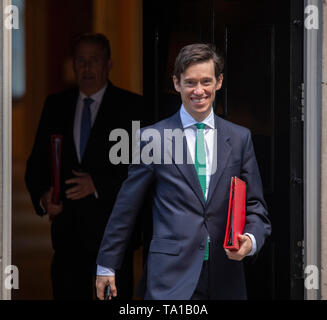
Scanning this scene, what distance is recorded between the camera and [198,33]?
4777mm

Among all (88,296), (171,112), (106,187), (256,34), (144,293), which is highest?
(256,34)

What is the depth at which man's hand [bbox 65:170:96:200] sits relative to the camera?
18.2 ft

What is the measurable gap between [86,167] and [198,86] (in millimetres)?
2296

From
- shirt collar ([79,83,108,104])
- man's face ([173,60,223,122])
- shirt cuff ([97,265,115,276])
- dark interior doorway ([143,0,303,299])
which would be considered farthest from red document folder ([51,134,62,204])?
man's face ([173,60,223,122])

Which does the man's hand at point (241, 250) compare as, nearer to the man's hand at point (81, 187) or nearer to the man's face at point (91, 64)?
the man's hand at point (81, 187)

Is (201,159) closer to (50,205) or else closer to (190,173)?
(190,173)

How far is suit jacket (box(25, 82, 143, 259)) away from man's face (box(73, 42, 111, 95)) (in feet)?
0.50

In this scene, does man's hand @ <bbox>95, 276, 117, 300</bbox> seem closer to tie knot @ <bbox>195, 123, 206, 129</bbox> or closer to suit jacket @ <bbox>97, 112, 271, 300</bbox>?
suit jacket @ <bbox>97, 112, 271, 300</bbox>

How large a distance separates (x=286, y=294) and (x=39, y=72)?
4.82m

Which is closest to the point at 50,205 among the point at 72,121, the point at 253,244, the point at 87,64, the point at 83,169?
the point at 83,169

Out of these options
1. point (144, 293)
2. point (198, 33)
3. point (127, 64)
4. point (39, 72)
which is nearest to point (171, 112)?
point (198, 33)

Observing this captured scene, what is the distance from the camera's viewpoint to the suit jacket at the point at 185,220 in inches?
136

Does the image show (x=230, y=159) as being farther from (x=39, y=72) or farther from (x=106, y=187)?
(x=39, y=72)
